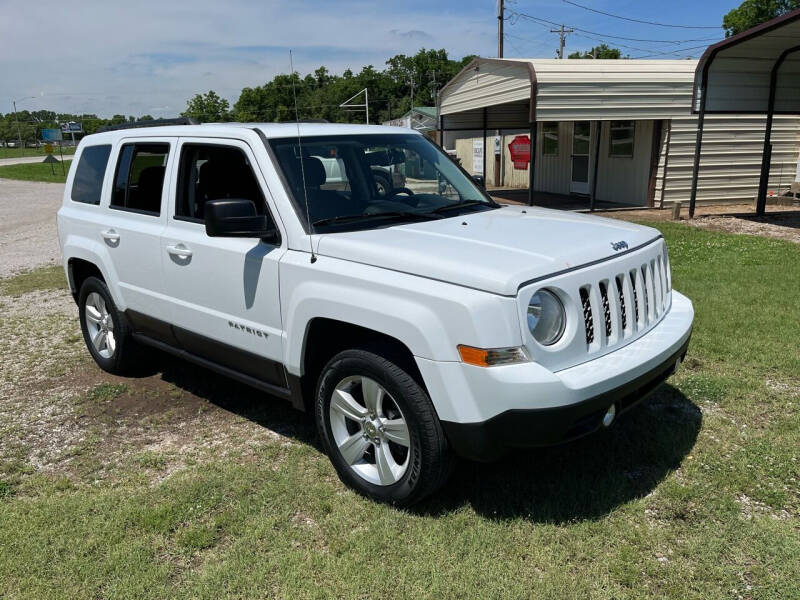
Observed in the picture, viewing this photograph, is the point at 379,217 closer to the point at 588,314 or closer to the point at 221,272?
the point at 221,272

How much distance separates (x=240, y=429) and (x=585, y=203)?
14.8 metres

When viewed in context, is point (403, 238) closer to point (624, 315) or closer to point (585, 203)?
point (624, 315)

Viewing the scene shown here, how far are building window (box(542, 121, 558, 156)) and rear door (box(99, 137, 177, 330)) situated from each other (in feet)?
56.8

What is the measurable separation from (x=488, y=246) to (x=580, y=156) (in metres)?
17.0

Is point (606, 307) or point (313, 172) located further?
point (313, 172)

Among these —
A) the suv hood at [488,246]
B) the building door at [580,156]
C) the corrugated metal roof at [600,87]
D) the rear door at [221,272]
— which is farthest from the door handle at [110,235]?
the building door at [580,156]

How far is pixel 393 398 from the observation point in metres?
3.25

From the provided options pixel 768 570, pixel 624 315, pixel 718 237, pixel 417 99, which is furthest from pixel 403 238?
pixel 417 99

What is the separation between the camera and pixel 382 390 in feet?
11.0

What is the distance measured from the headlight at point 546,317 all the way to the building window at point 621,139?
15168 mm

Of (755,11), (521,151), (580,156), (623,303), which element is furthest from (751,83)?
(755,11)

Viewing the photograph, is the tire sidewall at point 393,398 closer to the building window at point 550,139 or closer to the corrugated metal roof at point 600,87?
the corrugated metal roof at point 600,87

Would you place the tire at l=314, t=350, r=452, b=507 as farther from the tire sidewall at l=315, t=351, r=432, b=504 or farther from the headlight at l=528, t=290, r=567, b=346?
the headlight at l=528, t=290, r=567, b=346

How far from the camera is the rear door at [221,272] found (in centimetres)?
381
